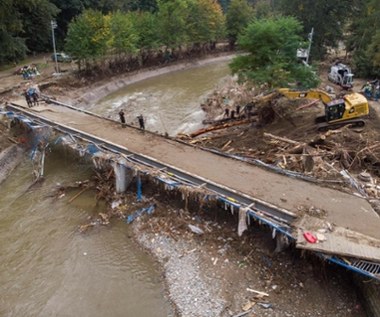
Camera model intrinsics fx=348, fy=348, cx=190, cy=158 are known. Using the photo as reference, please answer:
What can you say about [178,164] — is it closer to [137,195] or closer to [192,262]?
[137,195]

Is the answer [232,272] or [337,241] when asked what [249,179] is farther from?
[337,241]

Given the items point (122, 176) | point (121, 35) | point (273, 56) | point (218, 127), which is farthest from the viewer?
point (121, 35)

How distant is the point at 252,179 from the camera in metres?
15.1

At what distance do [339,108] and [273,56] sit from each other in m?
5.38

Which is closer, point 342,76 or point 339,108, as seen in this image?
point 339,108

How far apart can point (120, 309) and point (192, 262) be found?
9.54 feet

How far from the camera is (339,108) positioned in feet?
65.0

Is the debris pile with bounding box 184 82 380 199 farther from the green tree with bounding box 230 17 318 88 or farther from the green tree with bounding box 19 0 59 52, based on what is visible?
the green tree with bounding box 19 0 59 52

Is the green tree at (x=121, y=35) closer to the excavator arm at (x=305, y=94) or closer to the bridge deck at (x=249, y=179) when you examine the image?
the bridge deck at (x=249, y=179)

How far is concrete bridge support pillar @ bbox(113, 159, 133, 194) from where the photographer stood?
16.4m

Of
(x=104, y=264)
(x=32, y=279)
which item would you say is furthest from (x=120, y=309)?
(x=32, y=279)

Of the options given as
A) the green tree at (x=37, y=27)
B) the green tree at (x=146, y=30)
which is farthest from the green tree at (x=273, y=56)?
the green tree at (x=37, y=27)

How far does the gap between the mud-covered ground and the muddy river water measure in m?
0.82

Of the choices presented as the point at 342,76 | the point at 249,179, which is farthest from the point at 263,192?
the point at 342,76
